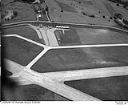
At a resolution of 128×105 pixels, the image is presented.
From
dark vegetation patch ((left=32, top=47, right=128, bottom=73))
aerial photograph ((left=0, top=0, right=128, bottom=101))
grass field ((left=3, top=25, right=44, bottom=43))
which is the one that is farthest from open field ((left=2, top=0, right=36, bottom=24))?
dark vegetation patch ((left=32, top=47, right=128, bottom=73))

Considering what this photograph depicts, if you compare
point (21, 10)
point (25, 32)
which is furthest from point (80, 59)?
point (21, 10)

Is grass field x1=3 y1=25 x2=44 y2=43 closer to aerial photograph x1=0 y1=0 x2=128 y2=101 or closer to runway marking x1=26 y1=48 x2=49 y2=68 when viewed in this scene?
aerial photograph x1=0 y1=0 x2=128 y2=101

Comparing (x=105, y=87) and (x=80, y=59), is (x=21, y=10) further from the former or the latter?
(x=105, y=87)

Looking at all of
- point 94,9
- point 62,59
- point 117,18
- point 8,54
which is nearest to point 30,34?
point 8,54

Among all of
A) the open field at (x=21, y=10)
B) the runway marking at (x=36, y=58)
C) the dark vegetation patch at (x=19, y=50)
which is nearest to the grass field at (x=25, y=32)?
the dark vegetation patch at (x=19, y=50)

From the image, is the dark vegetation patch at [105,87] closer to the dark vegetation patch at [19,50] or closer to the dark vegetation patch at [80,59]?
the dark vegetation patch at [80,59]

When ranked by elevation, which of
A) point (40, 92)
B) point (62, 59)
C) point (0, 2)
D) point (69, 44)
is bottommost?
point (40, 92)

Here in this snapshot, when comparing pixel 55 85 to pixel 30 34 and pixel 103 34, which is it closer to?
pixel 30 34

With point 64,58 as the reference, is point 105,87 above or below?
below
